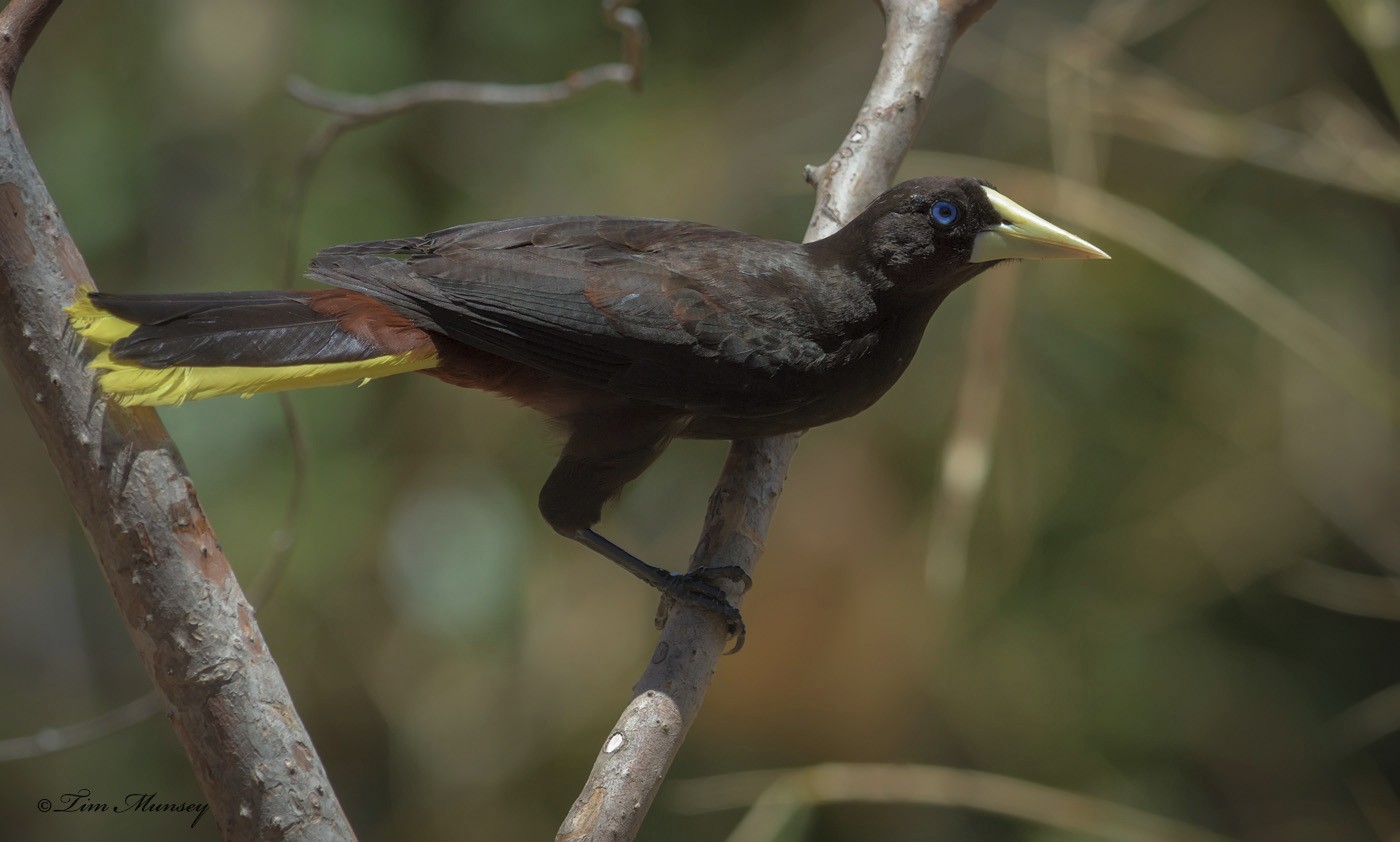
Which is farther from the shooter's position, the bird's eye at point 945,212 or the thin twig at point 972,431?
the thin twig at point 972,431

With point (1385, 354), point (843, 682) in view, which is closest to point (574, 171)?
point (843, 682)

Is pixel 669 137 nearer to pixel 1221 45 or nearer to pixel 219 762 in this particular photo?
pixel 1221 45

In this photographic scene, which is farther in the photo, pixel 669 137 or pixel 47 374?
pixel 669 137

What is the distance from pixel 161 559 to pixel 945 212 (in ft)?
4.61

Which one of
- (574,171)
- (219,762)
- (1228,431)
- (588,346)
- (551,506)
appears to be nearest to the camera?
(219,762)

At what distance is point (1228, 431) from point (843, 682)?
146cm

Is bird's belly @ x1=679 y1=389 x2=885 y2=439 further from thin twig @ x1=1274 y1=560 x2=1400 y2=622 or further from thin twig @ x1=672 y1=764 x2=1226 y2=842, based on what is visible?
thin twig @ x1=1274 y1=560 x2=1400 y2=622

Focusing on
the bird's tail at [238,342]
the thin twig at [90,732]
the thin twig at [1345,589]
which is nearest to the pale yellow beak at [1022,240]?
the bird's tail at [238,342]

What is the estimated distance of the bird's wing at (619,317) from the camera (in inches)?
87.0

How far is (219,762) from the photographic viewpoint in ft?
5.33

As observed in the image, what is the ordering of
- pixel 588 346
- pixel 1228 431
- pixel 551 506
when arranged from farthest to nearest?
pixel 1228 431, pixel 551 506, pixel 588 346

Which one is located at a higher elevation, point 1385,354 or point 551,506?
point 1385,354

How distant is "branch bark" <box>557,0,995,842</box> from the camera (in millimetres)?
1838

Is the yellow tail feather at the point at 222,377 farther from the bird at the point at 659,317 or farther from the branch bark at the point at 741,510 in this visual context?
the branch bark at the point at 741,510
